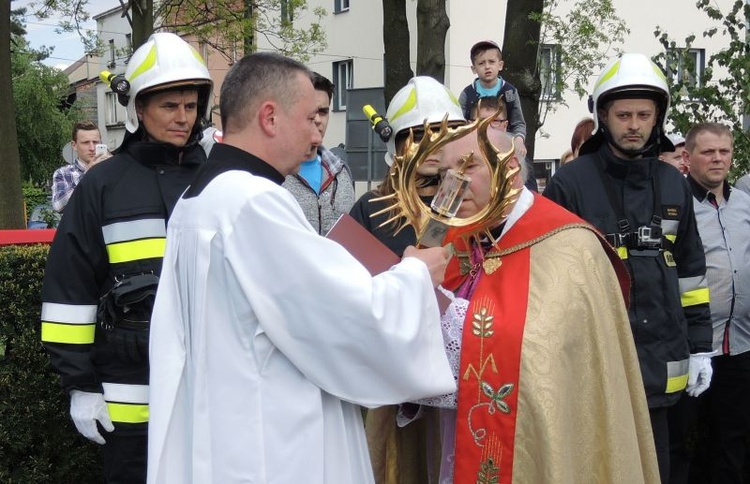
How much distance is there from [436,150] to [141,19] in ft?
34.6

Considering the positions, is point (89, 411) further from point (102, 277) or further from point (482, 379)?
point (482, 379)

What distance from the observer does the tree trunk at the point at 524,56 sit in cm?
1045

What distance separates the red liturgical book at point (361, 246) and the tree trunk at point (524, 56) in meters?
7.29

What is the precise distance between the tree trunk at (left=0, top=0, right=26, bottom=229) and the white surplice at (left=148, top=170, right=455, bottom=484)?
28.9ft

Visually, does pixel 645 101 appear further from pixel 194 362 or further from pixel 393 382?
pixel 194 362

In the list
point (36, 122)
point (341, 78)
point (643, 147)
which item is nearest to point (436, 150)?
point (643, 147)

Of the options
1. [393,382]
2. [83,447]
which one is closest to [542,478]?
[393,382]

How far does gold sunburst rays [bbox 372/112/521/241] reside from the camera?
3.18m

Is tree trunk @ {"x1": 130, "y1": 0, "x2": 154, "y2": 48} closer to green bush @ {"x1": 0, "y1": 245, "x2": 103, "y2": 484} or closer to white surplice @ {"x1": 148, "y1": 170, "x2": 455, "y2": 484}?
green bush @ {"x1": 0, "y1": 245, "x2": 103, "y2": 484}

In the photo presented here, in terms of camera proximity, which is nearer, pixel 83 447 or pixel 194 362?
pixel 194 362

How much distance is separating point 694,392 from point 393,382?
249cm

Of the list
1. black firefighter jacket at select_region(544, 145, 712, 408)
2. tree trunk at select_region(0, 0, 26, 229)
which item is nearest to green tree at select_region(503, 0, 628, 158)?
black firefighter jacket at select_region(544, 145, 712, 408)

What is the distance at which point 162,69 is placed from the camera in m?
4.04

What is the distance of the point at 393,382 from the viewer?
2.70 meters
